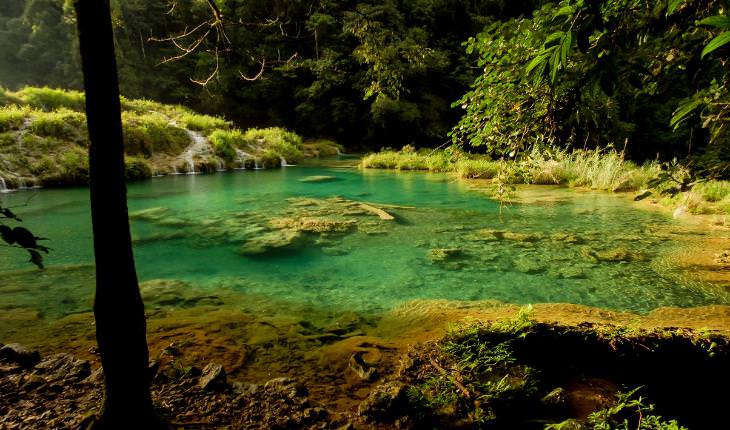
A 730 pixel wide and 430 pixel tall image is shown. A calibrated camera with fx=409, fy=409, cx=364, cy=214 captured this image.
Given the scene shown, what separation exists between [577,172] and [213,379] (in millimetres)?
12175

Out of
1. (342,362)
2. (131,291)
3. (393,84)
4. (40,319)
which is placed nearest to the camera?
(131,291)

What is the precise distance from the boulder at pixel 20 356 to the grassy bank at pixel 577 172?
3085 mm

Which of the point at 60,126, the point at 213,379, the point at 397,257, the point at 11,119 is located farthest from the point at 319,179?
the point at 213,379

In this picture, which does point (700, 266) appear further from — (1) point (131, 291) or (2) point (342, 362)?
(1) point (131, 291)

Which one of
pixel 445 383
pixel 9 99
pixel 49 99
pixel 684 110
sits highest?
pixel 49 99

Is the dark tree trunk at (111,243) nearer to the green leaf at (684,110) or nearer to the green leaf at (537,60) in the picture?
the green leaf at (537,60)

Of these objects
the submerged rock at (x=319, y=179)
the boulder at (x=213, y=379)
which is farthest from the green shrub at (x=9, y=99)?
the boulder at (x=213, y=379)

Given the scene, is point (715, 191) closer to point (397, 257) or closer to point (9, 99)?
point (397, 257)

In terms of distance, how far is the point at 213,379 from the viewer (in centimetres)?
226

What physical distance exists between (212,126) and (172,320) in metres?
19.1

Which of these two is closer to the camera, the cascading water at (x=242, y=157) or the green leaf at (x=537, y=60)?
the green leaf at (x=537, y=60)

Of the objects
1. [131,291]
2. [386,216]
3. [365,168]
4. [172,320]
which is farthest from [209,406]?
[365,168]

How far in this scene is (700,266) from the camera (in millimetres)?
4887

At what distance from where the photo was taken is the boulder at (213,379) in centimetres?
223
